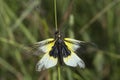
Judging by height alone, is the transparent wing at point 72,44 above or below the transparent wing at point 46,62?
above

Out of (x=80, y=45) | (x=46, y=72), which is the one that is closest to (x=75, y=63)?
(x=80, y=45)

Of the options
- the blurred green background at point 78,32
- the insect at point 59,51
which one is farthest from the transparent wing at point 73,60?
the blurred green background at point 78,32

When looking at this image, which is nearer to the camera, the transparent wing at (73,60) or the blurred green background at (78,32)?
the transparent wing at (73,60)

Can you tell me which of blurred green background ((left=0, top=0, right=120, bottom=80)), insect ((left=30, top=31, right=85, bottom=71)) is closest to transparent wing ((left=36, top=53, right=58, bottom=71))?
insect ((left=30, top=31, right=85, bottom=71))

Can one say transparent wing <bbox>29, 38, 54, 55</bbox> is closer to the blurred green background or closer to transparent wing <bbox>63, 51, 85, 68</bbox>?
transparent wing <bbox>63, 51, 85, 68</bbox>

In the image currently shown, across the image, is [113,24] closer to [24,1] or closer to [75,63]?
[24,1]

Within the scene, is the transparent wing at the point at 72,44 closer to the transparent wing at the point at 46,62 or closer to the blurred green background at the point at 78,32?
the transparent wing at the point at 46,62

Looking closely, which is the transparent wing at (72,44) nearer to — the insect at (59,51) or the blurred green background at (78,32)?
the insect at (59,51)

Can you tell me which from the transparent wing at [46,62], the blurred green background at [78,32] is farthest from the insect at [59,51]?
the blurred green background at [78,32]
